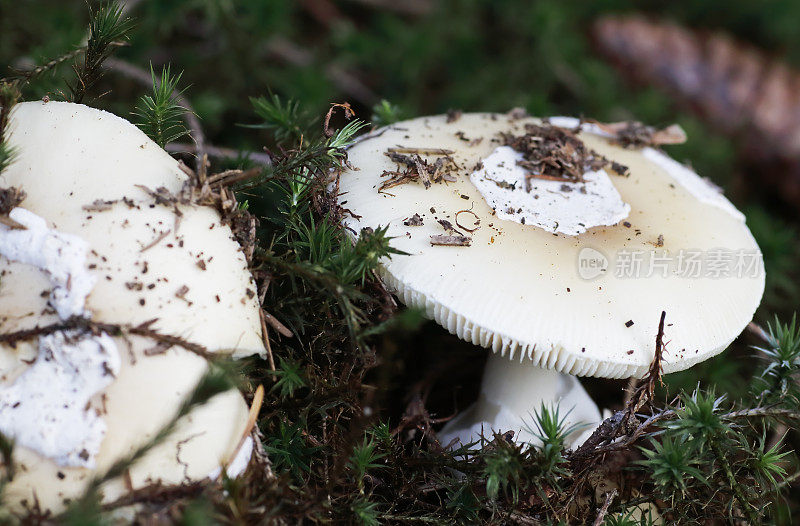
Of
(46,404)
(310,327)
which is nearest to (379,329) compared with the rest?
(310,327)

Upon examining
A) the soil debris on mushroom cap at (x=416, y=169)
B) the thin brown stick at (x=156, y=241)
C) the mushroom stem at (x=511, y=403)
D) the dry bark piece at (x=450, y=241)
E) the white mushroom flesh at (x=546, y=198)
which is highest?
the thin brown stick at (x=156, y=241)

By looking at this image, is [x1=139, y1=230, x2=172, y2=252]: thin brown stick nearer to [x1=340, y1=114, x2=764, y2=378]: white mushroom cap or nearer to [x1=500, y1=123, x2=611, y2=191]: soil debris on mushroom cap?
[x1=340, y1=114, x2=764, y2=378]: white mushroom cap

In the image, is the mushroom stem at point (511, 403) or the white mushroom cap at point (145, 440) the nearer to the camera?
the white mushroom cap at point (145, 440)

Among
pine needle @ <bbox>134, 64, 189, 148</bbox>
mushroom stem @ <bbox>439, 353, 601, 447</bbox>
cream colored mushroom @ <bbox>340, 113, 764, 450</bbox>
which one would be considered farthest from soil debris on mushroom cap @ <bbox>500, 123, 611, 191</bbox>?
pine needle @ <bbox>134, 64, 189, 148</bbox>

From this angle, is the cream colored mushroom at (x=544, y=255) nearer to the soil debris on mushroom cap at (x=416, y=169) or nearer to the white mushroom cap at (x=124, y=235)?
the soil debris on mushroom cap at (x=416, y=169)

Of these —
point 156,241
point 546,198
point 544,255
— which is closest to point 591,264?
point 544,255

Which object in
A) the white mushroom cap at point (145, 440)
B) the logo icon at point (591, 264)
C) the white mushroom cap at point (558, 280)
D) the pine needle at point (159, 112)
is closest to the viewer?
the white mushroom cap at point (145, 440)

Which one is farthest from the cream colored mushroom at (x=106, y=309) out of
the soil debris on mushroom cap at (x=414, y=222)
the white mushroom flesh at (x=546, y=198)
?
the white mushroom flesh at (x=546, y=198)
